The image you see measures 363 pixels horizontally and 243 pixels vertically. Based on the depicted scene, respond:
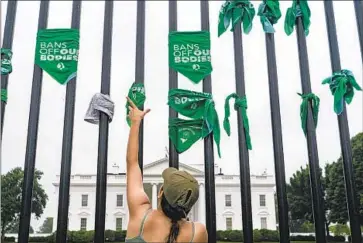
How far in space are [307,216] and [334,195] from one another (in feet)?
17.5

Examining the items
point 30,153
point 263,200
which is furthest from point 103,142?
point 263,200

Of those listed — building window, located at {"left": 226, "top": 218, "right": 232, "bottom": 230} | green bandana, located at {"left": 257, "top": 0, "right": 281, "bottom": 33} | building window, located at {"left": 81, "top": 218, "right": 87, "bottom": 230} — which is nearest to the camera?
green bandana, located at {"left": 257, "top": 0, "right": 281, "bottom": 33}

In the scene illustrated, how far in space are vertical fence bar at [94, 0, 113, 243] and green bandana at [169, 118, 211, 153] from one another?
58 cm

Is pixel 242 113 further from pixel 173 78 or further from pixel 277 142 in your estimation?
pixel 173 78

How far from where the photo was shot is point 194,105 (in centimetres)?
348

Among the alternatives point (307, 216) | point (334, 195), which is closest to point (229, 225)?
point (307, 216)

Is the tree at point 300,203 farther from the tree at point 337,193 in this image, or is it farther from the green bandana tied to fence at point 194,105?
the green bandana tied to fence at point 194,105

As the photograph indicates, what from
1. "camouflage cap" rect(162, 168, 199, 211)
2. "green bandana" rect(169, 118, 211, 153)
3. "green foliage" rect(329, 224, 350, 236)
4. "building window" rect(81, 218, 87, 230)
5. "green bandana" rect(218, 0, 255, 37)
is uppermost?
"green bandana" rect(218, 0, 255, 37)

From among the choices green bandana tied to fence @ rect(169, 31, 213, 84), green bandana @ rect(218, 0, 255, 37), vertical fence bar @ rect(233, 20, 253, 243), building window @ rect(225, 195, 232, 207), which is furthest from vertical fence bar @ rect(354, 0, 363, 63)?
building window @ rect(225, 195, 232, 207)

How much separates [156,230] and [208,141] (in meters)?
1.82

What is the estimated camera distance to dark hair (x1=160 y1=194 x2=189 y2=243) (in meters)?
1.71

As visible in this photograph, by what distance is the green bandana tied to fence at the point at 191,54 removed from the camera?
3.63 m

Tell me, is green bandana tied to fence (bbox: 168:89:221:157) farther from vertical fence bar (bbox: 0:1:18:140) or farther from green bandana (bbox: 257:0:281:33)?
vertical fence bar (bbox: 0:1:18:140)

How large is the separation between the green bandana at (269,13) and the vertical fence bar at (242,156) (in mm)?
232
